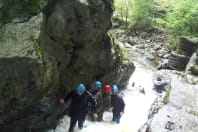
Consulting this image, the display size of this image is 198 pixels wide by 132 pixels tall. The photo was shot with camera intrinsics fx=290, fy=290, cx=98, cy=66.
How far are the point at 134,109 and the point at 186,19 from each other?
49.0 feet

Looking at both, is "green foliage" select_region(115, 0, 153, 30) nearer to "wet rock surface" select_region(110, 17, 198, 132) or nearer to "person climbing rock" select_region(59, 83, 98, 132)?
"wet rock surface" select_region(110, 17, 198, 132)

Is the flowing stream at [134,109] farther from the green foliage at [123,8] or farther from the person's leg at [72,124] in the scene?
the green foliage at [123,8]

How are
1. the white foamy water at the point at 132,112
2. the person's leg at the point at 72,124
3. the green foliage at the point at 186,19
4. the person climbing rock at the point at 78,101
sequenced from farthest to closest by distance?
the green foliage at the point at 186,19, the white foamy water at the point at 132,112, the person's leg at the point at 72,124, the person climbing rock at the point at 78,101

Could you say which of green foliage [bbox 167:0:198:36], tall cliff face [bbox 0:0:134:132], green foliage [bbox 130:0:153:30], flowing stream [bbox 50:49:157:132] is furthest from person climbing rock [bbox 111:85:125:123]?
green foliage [bbox 130:0:153:30]

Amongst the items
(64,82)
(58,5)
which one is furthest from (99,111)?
(58,5)

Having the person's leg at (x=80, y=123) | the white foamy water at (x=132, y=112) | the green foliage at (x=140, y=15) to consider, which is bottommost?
the white foamy water at (x=132, y=112)

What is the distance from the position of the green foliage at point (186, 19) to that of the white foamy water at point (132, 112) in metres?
7.00

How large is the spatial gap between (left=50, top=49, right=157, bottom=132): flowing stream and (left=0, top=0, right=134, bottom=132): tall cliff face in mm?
1419

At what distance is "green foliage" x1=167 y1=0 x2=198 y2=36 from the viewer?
27703mm

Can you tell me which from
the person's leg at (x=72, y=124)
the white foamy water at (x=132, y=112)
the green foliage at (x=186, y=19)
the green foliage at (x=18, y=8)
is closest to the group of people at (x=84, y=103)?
the person's leg at (x=72, y=124)

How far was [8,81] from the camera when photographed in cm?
881

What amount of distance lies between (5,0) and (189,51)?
1935 centimetres

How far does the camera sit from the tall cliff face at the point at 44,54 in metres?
8.68

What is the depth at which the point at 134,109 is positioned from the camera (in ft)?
54.2
